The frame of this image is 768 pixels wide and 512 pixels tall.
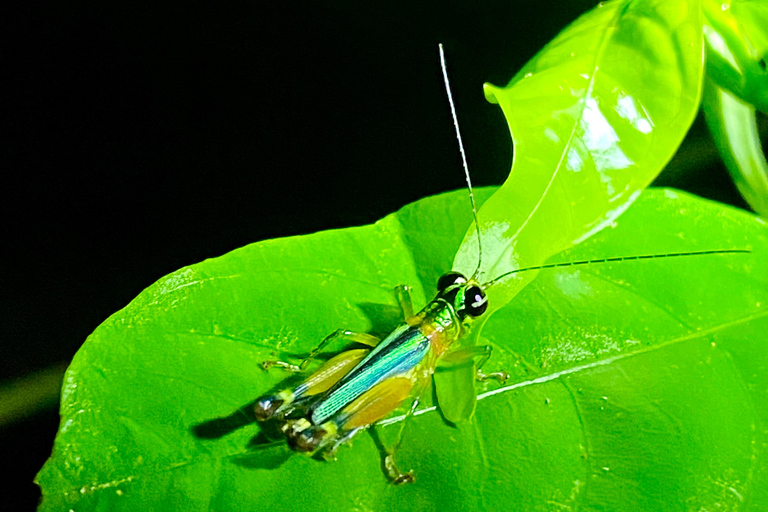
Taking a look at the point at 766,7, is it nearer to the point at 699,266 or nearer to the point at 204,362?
the point at 699,266

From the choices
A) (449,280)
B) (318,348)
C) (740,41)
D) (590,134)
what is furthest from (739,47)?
(318,348)

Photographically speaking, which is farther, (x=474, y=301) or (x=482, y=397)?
(x=474, y=301)

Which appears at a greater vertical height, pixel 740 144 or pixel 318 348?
pixel 318 348

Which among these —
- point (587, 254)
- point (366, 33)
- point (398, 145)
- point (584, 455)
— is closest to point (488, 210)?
point (587, 254)

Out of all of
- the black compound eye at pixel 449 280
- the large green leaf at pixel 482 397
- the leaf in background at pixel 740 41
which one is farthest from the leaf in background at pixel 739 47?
the black compound eye at pixel 449 280

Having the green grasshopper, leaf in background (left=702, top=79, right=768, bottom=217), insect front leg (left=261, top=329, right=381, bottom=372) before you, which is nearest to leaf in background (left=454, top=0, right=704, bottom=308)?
the green grasshopper

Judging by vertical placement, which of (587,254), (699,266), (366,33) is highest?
(366,33)

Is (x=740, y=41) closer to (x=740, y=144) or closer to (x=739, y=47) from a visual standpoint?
(x=739, y=47)
